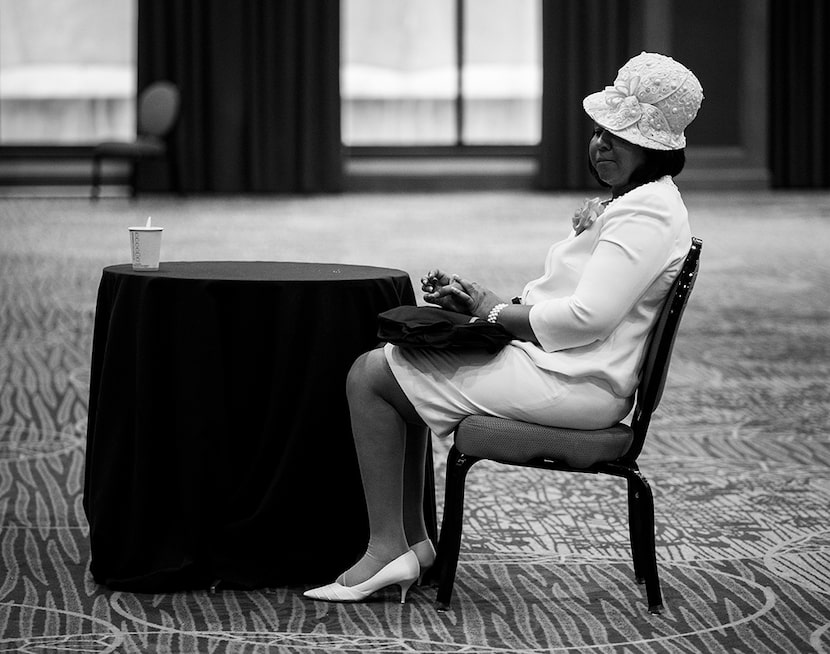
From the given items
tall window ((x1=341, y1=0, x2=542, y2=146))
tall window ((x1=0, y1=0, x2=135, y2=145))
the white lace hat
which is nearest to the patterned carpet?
the white lace hat

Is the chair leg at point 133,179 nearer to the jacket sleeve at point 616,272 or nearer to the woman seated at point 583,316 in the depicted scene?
the woman seated at point 583,316

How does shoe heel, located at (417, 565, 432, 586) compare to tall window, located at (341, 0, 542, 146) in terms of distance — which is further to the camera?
tall window, located at (341, 0, 542, 146)

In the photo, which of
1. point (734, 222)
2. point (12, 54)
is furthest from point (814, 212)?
point (12, 54)

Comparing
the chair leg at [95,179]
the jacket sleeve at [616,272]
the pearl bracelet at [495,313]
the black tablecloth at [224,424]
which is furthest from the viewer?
the chair leg at [95,179]

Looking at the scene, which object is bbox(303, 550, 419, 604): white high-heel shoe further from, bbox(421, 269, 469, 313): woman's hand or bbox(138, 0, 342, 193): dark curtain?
bbox(138, 0, 342, 193): dark curtain

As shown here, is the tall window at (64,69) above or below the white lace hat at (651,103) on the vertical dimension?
above

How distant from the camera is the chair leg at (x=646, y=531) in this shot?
2.34 m

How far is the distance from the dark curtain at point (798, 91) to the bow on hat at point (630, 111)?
1414 centimetres

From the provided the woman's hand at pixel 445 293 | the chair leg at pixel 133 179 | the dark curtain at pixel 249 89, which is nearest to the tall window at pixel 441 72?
the dark curtain at pixel 249 89

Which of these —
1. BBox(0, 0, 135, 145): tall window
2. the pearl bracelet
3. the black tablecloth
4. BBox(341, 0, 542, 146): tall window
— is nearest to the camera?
the pearl bracelet

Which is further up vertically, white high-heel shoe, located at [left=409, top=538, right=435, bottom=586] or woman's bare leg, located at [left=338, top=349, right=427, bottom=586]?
woman's bare leg, located at [left=338, top=349, right=427, bottom=586]

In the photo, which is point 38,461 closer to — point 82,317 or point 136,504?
point 136,504

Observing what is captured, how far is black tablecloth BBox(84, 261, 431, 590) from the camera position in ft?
8.13

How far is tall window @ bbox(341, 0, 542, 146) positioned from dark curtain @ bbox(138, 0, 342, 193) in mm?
658
